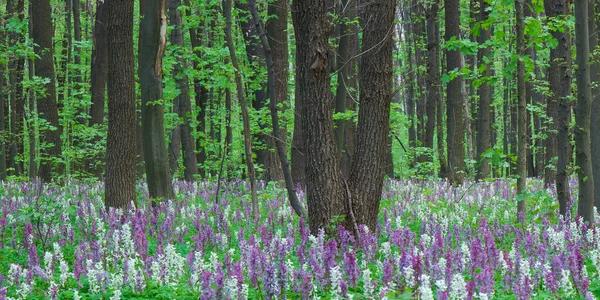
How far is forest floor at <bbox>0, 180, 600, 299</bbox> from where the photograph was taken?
505 centimetres

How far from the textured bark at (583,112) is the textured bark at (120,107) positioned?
26.4 ft

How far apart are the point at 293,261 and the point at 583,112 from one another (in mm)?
4898

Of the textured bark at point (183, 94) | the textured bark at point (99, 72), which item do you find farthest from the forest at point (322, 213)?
the textured bark at point (99, 72)

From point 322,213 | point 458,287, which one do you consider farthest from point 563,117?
point 458,287

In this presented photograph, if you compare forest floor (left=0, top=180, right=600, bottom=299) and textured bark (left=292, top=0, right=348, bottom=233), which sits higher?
textured bark (left=292, top=0, right=348, bottom=233)

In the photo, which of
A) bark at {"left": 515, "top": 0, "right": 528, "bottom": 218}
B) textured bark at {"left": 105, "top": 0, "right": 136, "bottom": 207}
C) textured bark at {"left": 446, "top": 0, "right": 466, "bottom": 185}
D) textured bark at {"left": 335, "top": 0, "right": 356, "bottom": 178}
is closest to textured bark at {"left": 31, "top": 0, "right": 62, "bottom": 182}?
textured bark at {"left": 105, "top": 0, "right": 136, "bottom": 207}

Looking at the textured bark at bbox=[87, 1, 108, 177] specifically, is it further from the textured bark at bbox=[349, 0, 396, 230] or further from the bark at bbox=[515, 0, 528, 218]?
the bark at bbox=[515, 0, 528, 218]

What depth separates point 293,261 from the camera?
24.1 ft

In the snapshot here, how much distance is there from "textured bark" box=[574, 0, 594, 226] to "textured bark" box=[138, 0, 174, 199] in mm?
7981

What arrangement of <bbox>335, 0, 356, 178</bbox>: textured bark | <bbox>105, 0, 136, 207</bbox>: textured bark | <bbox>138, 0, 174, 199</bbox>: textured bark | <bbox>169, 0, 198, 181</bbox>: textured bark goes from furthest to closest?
<bbox>169, 0, 198, 181</bbox>: textured bark → <bbox>335, 0, 356, 178</bbox>: textured bark → <bbox>138, 0, 174, 199</bbox>: textured bark → <bbox>105, 0, 136, 207</bbox>: textured bark

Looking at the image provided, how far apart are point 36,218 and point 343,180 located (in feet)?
15.2

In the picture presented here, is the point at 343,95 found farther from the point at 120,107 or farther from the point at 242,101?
the point at 120,107

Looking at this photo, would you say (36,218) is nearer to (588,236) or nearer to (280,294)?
(280,294)

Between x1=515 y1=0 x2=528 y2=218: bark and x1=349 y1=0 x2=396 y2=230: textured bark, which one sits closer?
x1=349 y1=0 x2=396 y2=230: textured bark
